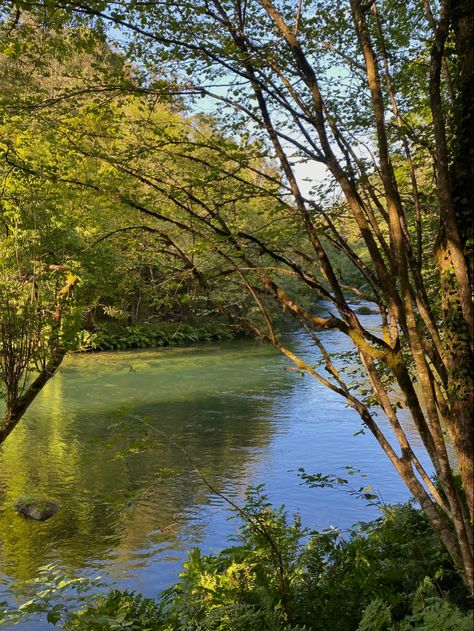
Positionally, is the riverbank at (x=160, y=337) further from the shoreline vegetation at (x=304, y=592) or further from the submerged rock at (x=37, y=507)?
the shoreline vegetation at (x=304, y=592)

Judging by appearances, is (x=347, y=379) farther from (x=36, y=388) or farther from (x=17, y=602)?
(x=17, y=602)

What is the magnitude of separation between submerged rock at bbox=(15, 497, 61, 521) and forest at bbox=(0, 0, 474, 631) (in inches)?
1.6

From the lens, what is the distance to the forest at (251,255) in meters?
2.73

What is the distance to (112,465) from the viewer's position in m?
10.2

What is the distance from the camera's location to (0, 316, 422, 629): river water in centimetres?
676

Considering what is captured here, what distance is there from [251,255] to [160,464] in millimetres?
7456

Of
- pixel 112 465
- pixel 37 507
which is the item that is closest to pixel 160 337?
pixel 112 465

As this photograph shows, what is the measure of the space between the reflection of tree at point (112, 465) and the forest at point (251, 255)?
0.07 metres

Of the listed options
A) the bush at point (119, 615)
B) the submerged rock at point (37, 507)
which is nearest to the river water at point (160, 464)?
the submerged rock at point (37, 507)

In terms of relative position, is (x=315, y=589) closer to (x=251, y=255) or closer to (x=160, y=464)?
(x=251, y=255)

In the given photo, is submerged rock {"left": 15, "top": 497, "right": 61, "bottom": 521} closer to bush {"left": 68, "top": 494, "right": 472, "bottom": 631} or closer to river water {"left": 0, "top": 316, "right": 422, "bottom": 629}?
river water {"left": 0, "top": 316, "right": 422, "bottom": 629}

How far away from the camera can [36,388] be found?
23.8 feet

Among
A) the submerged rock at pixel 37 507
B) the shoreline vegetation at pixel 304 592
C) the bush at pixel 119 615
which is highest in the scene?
the shoreline vegetation at pixel 304 592

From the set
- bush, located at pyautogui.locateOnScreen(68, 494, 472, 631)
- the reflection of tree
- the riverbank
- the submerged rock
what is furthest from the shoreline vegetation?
the riverbank
